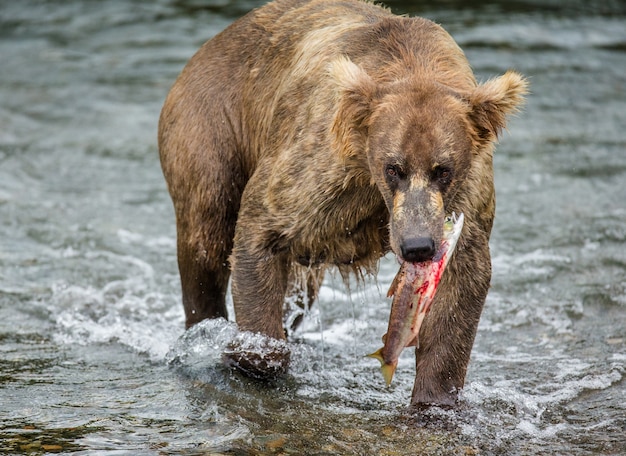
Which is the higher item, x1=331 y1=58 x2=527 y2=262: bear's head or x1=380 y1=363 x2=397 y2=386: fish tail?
x1=331 y1=58 x2=527 y2=262: bear's head

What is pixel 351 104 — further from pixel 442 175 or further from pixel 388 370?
pixel 388 370

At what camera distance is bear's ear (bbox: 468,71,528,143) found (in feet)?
15.2

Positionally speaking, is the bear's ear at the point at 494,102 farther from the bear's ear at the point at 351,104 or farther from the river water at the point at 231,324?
the river water at the point at 231,324

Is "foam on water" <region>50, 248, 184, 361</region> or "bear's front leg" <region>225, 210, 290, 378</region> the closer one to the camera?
"bear's front leg" <region>225, 210, 290, 378</region>

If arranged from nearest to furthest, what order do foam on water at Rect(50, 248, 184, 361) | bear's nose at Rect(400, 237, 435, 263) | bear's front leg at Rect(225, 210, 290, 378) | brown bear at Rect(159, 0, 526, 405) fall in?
bear's nose at Rect(400, 237, 435, 263)
brown bear at Rect(159, 0, 526, 405)
bear's front leg at Rect(225, 210, 290, 378)
foam on water at Rect(50, 248, 184, 361)

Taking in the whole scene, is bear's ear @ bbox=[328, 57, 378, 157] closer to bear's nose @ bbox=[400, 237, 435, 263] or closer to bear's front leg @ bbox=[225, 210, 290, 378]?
bear's nose @ bbox=[400, 237, 435, 263]

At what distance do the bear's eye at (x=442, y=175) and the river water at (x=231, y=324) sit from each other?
1.23 m

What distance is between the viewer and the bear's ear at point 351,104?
185 inches

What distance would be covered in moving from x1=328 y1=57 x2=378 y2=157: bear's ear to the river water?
135cm

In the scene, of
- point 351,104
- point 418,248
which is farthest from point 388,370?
point 351,104

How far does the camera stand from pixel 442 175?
14.7ft

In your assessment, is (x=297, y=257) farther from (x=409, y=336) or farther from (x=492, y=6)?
(x=492, y=6)

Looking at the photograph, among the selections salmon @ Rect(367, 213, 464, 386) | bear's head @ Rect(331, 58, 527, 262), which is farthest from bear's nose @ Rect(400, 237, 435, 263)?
salmon @ Rect(367, 213, 464, 386)

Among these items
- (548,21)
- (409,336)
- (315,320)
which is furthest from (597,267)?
(548,21)
